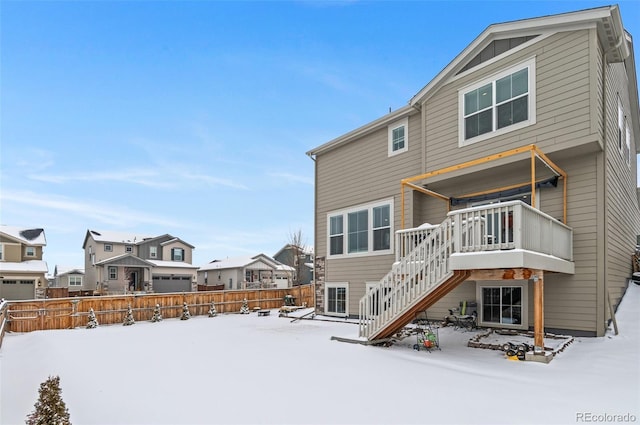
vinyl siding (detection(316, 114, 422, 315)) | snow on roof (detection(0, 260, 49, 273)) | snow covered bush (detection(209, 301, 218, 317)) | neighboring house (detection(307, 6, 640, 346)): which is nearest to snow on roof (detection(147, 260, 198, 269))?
snow on roof (detection(0, 260, 49, 273))

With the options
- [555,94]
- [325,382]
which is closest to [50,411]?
[325,382]

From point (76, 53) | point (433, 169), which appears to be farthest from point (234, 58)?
point (433, 169)

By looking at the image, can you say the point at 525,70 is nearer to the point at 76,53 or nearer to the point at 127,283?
the point at 76,53

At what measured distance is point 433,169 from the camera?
11164 mm

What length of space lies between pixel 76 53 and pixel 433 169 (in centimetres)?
1340

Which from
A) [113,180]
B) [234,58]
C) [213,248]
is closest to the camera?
[234,58]

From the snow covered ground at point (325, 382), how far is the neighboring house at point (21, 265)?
59.7ft

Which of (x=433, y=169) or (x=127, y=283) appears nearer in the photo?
(x=433, y=169)

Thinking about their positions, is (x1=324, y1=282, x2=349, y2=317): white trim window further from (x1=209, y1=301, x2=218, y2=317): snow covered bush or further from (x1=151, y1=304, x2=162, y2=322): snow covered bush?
(x1=151, y1=304, x2=162, y2=322): snow covered bush

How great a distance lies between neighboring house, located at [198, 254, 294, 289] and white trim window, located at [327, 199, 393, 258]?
76.0ft

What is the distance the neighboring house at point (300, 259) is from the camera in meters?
36.9

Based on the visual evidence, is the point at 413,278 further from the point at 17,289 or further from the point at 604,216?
the point at 17,289

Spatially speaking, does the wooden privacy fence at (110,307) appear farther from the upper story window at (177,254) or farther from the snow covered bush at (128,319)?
the upper story window at (177,254)

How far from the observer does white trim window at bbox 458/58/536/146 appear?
9.25m
